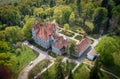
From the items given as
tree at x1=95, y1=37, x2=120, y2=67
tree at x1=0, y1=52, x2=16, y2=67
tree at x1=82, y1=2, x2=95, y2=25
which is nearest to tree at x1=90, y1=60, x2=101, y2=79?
tree at x1=95, y1=37, x2=120, y2=67

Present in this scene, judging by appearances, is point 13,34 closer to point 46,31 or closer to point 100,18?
point 46,31

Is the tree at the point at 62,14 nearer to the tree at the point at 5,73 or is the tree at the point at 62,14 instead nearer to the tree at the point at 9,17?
the tree at the point at 9,17

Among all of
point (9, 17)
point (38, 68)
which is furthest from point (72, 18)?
point (38, 68)

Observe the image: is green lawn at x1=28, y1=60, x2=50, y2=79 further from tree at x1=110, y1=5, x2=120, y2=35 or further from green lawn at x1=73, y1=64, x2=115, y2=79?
tree at x1=110, y1=5, x2=120, y2=35

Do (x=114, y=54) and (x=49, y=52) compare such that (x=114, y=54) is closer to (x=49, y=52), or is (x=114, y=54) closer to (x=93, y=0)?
(x=49, y=52)

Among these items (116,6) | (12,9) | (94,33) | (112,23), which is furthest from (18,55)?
(116,6)

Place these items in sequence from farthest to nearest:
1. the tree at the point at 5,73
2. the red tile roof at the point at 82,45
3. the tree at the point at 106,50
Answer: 1. the red tile roof at the point at 82,45
2. the tree at the point at 106,50
3. the tree at the point at 5,73

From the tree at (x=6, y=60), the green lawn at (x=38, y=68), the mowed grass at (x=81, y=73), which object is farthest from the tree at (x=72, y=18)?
the tree at (x=6, y=60)
